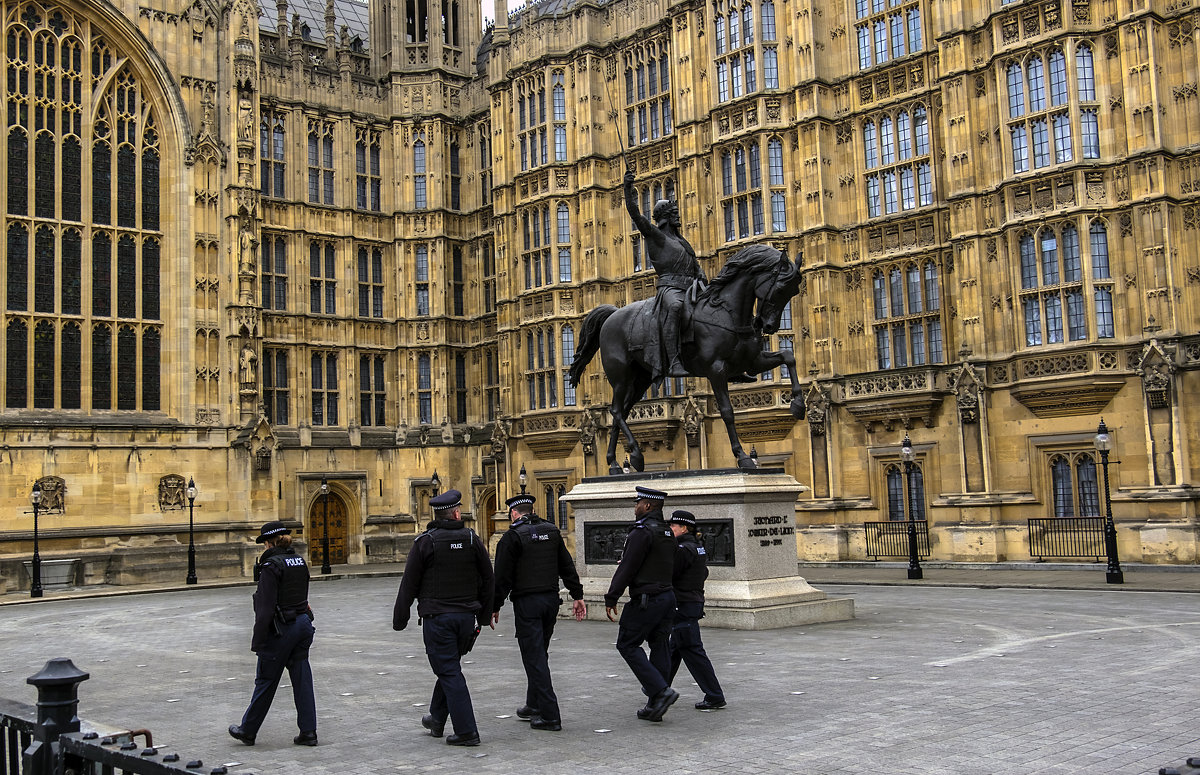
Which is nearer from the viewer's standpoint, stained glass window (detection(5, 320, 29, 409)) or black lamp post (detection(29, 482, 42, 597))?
black lamp post (detection(29, 482, 42, 597))

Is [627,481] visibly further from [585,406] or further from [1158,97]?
[585,406]

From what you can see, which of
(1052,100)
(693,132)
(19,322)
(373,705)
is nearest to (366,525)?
(19,322)

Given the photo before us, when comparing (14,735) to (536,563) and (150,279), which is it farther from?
(150,279)

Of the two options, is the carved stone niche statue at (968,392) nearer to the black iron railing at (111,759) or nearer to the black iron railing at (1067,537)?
the black iron railing at (1067,537)

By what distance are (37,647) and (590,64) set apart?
99.1 ft

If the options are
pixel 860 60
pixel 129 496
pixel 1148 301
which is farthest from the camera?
pixel 129 496

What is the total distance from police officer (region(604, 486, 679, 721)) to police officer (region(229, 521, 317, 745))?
104 inches

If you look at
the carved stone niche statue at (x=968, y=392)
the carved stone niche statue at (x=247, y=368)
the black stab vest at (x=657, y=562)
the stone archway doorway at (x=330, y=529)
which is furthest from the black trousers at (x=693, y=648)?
the stone archway doorway at (x=330, y=529)

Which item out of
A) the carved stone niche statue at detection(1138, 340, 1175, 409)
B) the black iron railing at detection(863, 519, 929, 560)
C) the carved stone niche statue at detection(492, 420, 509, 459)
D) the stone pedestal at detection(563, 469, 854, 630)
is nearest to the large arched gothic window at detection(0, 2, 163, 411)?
the carved stone niche statue at detection(492, 420, 509, 459)

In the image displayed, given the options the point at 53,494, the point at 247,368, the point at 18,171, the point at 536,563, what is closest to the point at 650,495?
the point at 536,563

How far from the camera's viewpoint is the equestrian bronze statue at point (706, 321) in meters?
17.7

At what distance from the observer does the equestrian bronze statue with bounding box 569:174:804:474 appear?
58.2 ft

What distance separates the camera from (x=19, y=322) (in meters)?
36.7

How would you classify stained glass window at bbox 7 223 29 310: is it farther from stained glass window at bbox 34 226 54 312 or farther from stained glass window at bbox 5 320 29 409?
stained glass window at bbox 5 320 29 409
